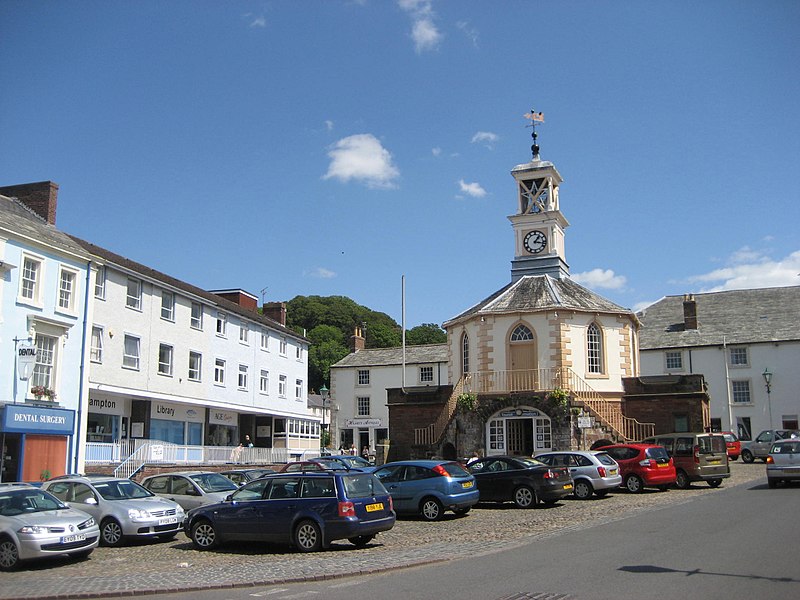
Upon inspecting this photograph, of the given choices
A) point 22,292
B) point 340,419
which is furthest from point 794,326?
point 22,292

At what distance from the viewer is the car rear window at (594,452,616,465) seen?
23.5 m

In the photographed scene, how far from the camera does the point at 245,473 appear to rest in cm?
2339

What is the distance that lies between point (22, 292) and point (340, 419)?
35879 millimetres

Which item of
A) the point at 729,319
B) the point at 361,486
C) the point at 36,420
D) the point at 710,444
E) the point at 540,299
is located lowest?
the point at 361,486

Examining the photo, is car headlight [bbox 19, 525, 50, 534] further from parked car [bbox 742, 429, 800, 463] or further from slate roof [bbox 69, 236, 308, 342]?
parked car [bbox 742, 429, 800, 463]

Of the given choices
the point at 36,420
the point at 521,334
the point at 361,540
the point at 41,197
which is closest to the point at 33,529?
the point at 361,540

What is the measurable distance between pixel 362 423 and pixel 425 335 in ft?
160

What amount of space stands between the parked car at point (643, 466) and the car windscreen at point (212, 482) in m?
12.3

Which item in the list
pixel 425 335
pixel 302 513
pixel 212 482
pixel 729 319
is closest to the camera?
pixel 302 513

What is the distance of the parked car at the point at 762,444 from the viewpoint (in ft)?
126

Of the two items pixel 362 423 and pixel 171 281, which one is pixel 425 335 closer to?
pixel 362 423

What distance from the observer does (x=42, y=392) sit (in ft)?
91.5

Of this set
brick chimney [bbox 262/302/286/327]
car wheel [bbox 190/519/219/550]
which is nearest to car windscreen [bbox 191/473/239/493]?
car wheel [bbox 190/519/219/550]

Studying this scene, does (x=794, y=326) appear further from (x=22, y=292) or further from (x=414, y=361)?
(x=22, y=292)
